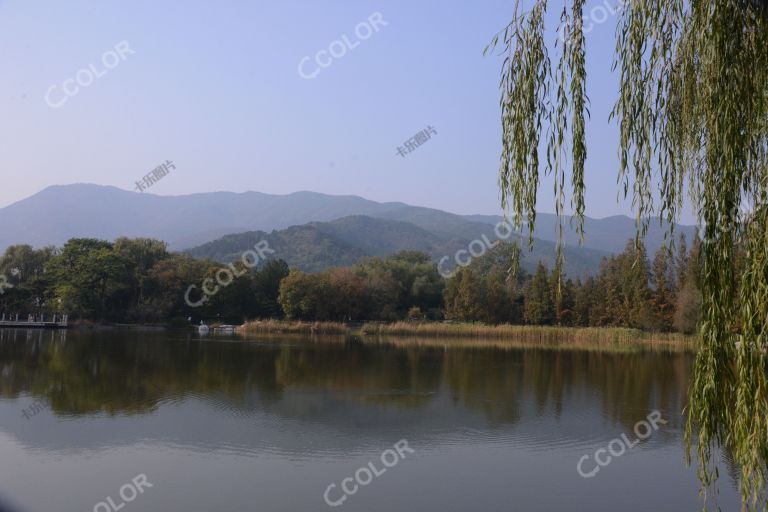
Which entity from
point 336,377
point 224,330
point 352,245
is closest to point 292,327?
point 224,330

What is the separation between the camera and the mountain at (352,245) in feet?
300

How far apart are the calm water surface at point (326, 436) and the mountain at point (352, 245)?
105ft

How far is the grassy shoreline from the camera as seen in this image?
31906 millimetres

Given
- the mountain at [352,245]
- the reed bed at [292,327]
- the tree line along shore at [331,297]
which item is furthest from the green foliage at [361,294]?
the mountain at [352,245]

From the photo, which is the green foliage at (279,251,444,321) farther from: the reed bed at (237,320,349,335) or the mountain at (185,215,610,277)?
the mountain at (185,215,610,277)

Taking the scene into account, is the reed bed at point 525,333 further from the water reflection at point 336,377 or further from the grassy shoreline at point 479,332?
the water reflection at point 336,377

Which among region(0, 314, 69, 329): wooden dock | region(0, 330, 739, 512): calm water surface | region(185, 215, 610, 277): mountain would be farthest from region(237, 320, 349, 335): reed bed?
region(0, 330, 739, 512): calm water surface

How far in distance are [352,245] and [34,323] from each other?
8128cm

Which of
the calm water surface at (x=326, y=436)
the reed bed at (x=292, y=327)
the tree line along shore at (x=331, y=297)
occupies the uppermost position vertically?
the tree line along shore at (x=331, y=297)

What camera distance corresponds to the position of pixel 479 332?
35.7 metres

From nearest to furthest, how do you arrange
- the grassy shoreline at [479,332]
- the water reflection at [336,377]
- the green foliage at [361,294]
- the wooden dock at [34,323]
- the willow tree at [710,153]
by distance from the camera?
the willow tree at [710,153], the water reflection at [336,377], the grassy shoreline at [479,332], the wooden dock at [34,323], the green foliage at [361,294]

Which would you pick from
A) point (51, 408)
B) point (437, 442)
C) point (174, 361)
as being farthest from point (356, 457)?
point (174, 361)

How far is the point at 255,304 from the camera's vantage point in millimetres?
43031

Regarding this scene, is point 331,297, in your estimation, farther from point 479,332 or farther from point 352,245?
point 352,245
